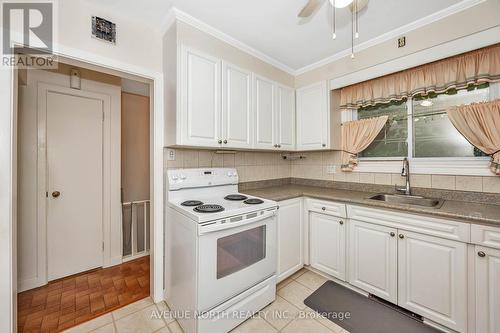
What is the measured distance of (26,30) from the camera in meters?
1.33

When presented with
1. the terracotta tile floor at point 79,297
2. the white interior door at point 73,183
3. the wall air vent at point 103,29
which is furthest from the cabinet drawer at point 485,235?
the white interior door at point 73,183

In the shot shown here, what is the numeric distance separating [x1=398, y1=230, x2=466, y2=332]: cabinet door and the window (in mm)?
964

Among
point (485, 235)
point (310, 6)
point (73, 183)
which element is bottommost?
point (485, 235)

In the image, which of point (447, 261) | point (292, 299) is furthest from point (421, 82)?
point (292, 299)

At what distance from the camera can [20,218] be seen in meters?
1.98

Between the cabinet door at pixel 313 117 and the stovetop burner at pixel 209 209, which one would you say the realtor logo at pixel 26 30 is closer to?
the stovetop burner at pixel 209 209

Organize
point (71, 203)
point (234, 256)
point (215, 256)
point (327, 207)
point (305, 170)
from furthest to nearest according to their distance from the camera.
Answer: point (305, 170) → point (71, 203) → point (327, 207) → point (234, 256) → point (215, 256)

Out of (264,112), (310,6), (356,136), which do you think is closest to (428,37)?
(356,136)

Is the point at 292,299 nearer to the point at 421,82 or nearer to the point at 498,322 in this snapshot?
the point at 498,322

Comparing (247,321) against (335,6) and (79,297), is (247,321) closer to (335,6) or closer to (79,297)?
(79,297)

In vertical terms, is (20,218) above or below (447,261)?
above

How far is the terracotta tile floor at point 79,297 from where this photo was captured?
166 centimetres

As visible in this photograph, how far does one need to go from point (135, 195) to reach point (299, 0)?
2860 millimetres

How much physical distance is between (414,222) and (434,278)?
0.41 meters
